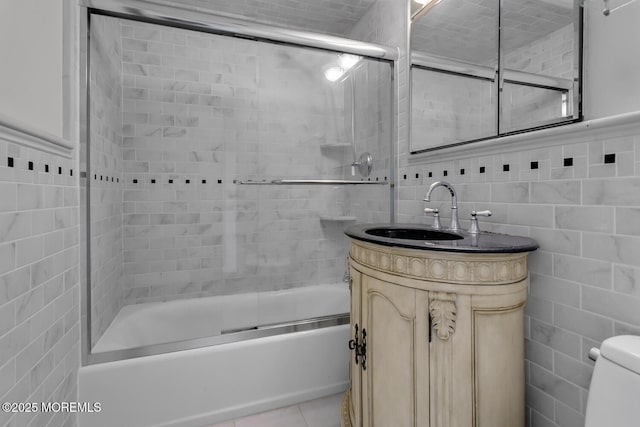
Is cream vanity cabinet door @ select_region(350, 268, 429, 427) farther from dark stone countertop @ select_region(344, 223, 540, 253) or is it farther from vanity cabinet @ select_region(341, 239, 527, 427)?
dark stone countertop @ select_region(344, 223, 540, 253)

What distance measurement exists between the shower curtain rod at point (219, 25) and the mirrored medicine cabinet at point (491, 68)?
33cm

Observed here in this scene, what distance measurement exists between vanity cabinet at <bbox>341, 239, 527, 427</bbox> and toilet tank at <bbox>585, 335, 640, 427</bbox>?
0.80ft

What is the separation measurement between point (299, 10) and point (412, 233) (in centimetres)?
195

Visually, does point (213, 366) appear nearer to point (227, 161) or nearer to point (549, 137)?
point (227, 161)

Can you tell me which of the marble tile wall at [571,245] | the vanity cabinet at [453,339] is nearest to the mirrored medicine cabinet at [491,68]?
the marble tile wall at [571,245]

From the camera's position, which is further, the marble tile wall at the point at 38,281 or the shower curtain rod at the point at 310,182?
the shower curtain rod at the point at 310,182

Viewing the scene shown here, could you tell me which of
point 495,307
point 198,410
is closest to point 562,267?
point 495,307

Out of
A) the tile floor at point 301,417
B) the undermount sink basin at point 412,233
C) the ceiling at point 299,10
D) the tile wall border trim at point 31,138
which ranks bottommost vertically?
the tile floor at point 301,417

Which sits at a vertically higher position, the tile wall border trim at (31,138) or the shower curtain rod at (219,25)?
the shower curtain rod at (219,25)

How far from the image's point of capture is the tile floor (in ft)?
5.02

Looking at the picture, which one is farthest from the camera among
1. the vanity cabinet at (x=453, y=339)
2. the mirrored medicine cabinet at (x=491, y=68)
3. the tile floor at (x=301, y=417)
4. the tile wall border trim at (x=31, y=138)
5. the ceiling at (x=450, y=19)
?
the tile floor at (x=301, y=417)

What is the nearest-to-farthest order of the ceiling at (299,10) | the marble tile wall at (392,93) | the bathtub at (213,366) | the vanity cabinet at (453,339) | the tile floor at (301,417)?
the vanity cabinet at (453,339)
the bathtub at (213,366)
the tile floor at (301,417)
the marble tile wall at (392,93)
the ceiling at (299,10)

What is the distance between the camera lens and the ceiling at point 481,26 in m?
1.14

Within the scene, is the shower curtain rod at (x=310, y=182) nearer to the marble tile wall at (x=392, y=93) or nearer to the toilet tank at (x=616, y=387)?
the marble tile wall at (x=392, y=93)
